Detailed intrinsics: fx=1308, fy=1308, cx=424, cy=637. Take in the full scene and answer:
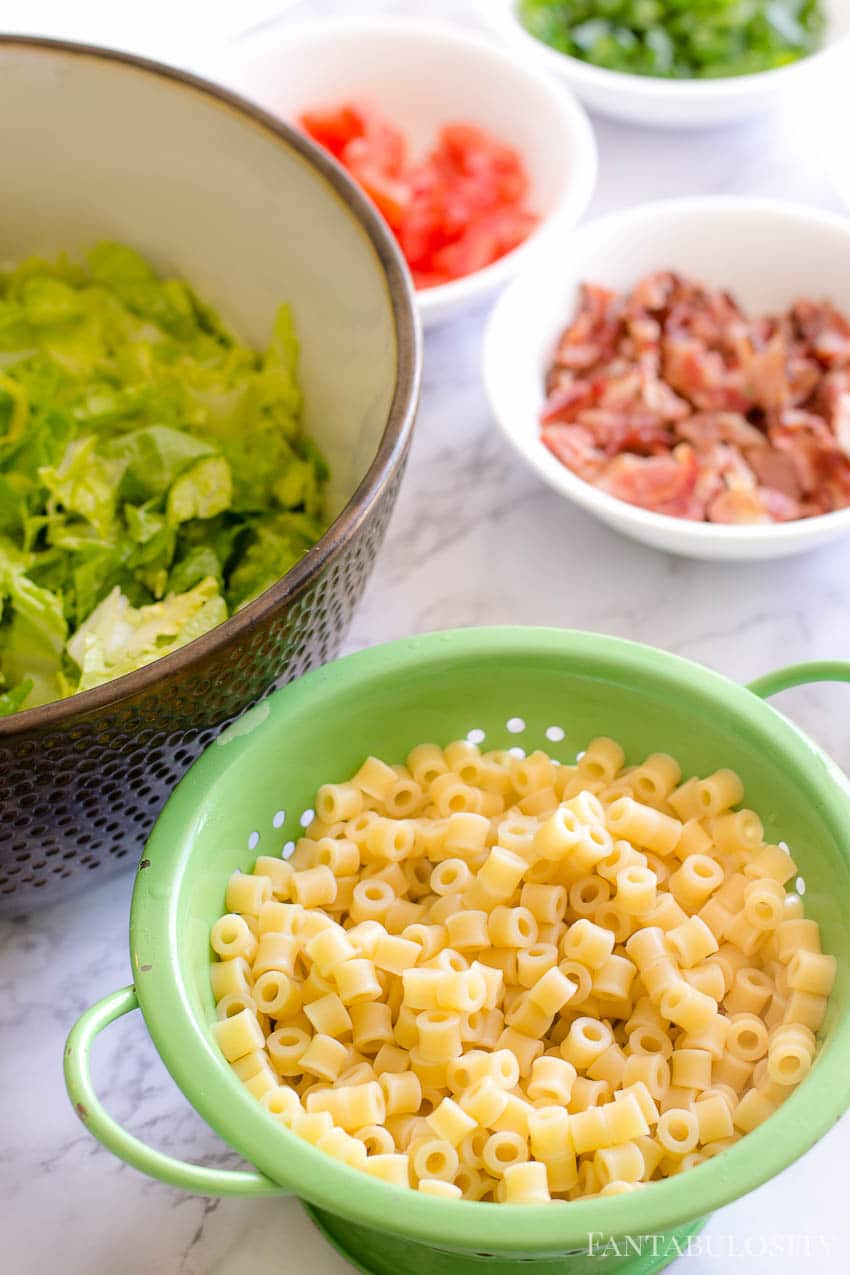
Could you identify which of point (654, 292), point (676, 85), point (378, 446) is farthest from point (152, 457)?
point (676, 85)

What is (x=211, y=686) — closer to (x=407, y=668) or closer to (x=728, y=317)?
(x=407, y=668)

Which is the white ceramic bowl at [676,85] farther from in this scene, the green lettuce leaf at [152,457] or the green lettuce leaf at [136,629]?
Result: the green lettuce leaf at [136,629]

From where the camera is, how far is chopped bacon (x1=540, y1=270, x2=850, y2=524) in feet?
3.95

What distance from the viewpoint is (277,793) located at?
89cm

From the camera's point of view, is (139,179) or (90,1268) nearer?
(90,1268)

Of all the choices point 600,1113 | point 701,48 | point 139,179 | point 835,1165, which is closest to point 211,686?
point 600,1113

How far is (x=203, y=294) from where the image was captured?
1278 millimetres

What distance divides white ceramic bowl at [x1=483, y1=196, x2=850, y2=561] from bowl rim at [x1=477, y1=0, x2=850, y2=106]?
0.23 meters

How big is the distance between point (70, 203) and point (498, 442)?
1.59 ft

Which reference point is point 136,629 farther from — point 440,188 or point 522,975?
point 440,188

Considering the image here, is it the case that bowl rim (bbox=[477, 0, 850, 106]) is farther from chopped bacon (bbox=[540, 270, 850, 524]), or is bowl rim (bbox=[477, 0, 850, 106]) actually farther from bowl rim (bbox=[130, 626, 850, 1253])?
bowl rim (bbox=[130, 626, 850, 1253])

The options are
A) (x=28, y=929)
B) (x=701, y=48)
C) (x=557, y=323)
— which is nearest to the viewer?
(x=28, y=929)

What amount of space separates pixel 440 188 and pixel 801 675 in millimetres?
832

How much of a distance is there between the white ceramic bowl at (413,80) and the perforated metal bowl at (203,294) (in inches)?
15.5
